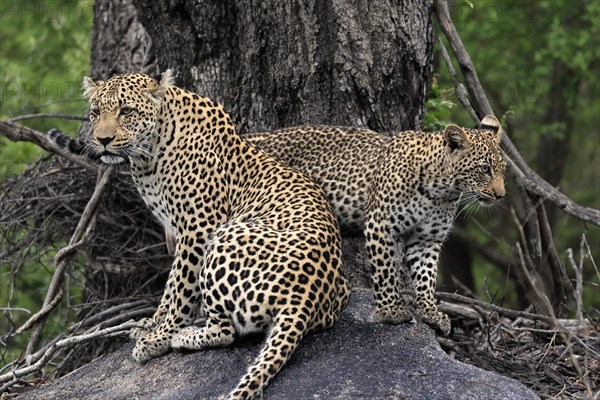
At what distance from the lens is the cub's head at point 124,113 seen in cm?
780

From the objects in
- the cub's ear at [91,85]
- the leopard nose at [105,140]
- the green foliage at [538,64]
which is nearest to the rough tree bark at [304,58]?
the cub's ear at [91,85]

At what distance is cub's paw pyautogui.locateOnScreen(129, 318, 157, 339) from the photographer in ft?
27.2

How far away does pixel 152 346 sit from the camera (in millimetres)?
7891

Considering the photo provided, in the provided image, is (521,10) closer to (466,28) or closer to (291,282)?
(466,28)

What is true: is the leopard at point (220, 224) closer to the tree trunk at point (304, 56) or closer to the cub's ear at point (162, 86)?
the cub's ear at point (162, 86)

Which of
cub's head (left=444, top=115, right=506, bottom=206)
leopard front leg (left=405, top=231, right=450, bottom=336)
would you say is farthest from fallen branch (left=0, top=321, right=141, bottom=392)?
cub's head (left=444, top=115, right=506, bottom=206)

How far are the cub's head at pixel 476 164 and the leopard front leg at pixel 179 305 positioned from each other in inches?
85.5

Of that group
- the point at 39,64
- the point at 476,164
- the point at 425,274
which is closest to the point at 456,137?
the point at 476,164

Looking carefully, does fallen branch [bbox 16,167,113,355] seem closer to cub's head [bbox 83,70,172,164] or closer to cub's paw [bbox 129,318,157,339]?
cub's paw [bbox 129,318,157,339]

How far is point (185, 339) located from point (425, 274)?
2.06 meters

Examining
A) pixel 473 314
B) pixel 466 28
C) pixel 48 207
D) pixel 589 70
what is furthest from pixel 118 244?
pixel 589 70

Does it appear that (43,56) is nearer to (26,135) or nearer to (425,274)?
(26,135)

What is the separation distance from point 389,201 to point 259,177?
1108mm

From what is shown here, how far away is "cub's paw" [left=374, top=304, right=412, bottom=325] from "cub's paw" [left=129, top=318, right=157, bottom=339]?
6.17 feet
